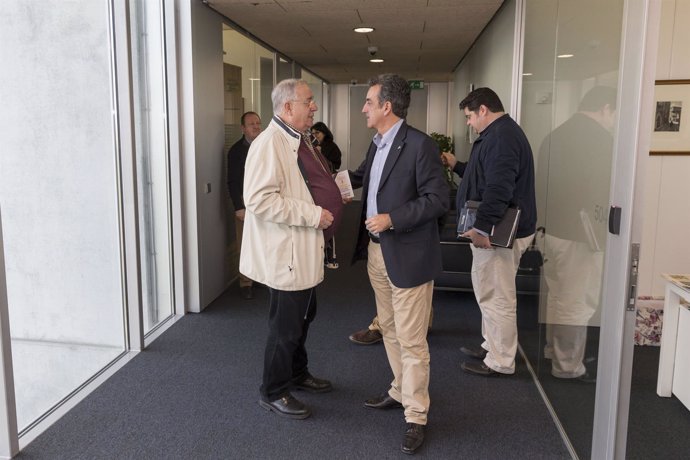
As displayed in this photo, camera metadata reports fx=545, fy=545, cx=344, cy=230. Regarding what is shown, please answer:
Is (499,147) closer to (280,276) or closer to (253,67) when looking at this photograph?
(280,276)

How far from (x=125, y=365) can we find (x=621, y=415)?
2810mm

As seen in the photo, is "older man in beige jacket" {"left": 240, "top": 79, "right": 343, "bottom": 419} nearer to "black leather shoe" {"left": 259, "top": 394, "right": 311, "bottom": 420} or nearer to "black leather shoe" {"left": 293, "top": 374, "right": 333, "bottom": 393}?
"black leather shoe" {"left": 259, "top": 394, "right": 311, "bottom": 420}

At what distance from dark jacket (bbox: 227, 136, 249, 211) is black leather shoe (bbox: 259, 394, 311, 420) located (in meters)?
2.32

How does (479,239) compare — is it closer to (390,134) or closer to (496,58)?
(390,134)

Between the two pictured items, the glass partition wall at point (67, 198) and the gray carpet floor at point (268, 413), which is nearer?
the gray carpet floor at point (268, 413)

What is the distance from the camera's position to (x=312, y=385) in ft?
10.2

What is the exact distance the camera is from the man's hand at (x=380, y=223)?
93.8 inches

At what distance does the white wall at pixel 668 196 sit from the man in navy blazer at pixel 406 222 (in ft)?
6.40

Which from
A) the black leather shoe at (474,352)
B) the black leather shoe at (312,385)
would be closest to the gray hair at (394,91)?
the black leather shoe at (312,385)

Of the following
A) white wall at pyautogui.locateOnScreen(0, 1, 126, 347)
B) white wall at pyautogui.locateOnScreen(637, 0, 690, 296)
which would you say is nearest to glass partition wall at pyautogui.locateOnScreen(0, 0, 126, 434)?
white wall at pyautogui.locateOnScreen(0, 1, 126, 347)

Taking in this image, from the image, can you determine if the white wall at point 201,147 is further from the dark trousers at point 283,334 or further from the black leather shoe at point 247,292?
the dark trousers at point 283,334

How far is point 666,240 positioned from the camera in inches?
149

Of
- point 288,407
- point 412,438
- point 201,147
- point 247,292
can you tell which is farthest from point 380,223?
point 247,292

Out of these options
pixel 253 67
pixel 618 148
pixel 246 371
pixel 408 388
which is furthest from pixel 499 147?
pixel 253 67
